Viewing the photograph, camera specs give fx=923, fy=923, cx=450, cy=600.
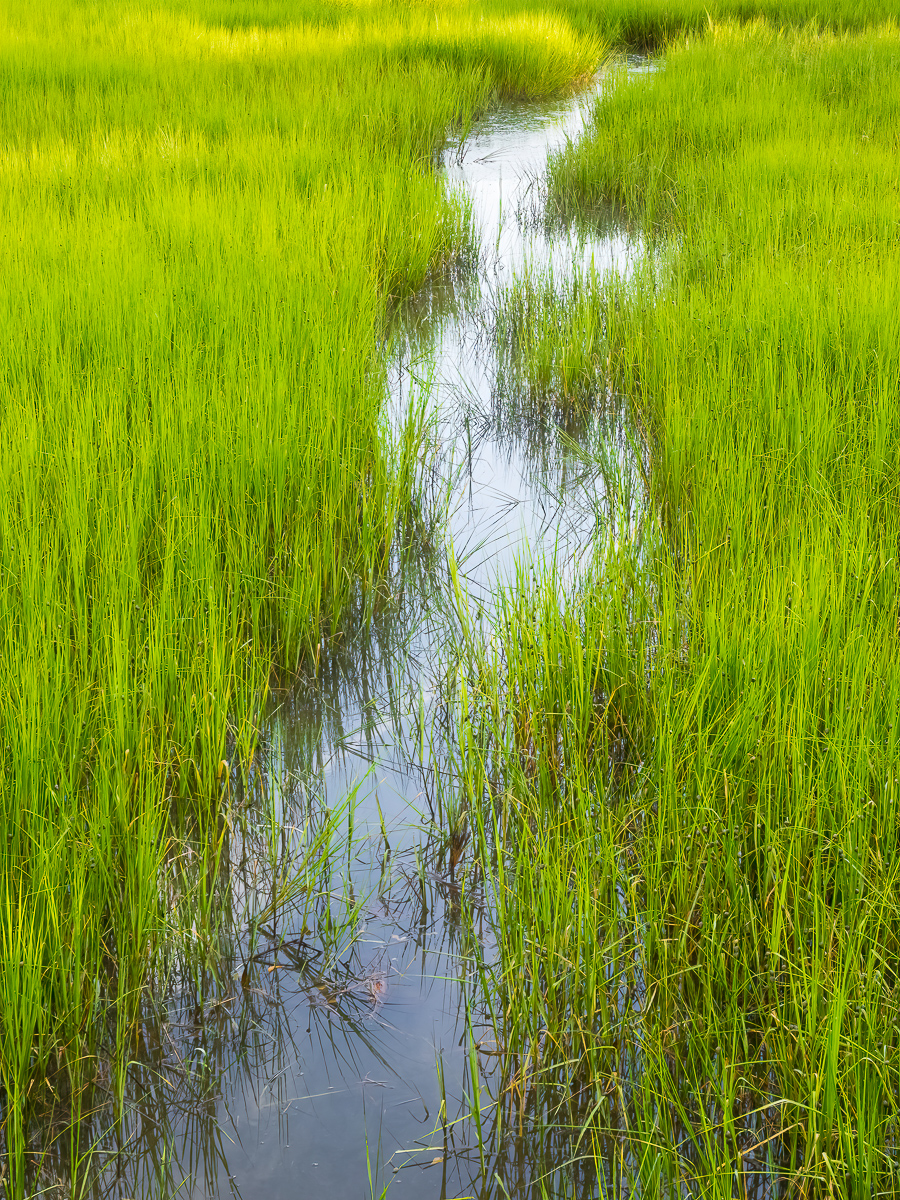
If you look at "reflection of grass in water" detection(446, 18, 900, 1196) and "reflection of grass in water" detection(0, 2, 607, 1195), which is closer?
"reflection of grass in water" detection(446, 18, 900, 1196)

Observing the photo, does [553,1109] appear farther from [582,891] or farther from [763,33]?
[763,33]

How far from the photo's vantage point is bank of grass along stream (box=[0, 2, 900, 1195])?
1282 millimetres

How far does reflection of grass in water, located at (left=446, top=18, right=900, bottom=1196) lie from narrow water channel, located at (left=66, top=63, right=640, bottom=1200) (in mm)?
94

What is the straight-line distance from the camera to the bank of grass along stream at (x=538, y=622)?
4.21 feet

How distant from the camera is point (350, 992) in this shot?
1.44 metres

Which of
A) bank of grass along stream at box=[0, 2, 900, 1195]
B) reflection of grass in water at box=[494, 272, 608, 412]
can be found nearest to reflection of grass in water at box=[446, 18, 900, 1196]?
bank of grass along stream at box=[0, 2, 900, 1195]

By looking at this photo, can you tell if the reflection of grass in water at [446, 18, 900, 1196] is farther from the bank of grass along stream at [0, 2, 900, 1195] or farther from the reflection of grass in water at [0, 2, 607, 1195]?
the reflection of grass in water at [0, 2, 607, 1195]

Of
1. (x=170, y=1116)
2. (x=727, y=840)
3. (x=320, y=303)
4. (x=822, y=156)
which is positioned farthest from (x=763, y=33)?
(x=170, y=1116)

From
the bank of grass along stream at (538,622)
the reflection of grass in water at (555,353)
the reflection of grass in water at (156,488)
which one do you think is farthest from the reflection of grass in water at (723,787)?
the reflection of grass in water at (156,488)

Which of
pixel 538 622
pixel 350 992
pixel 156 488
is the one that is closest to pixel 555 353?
pixel 156 488

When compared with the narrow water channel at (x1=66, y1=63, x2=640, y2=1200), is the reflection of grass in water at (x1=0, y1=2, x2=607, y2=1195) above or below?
above

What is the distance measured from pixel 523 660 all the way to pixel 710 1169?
3.28 ft

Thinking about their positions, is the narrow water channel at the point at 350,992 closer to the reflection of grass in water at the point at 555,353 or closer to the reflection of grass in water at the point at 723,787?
the reflection of grass in water at the point at 723,787

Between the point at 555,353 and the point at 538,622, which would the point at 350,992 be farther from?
the point at 555,353
